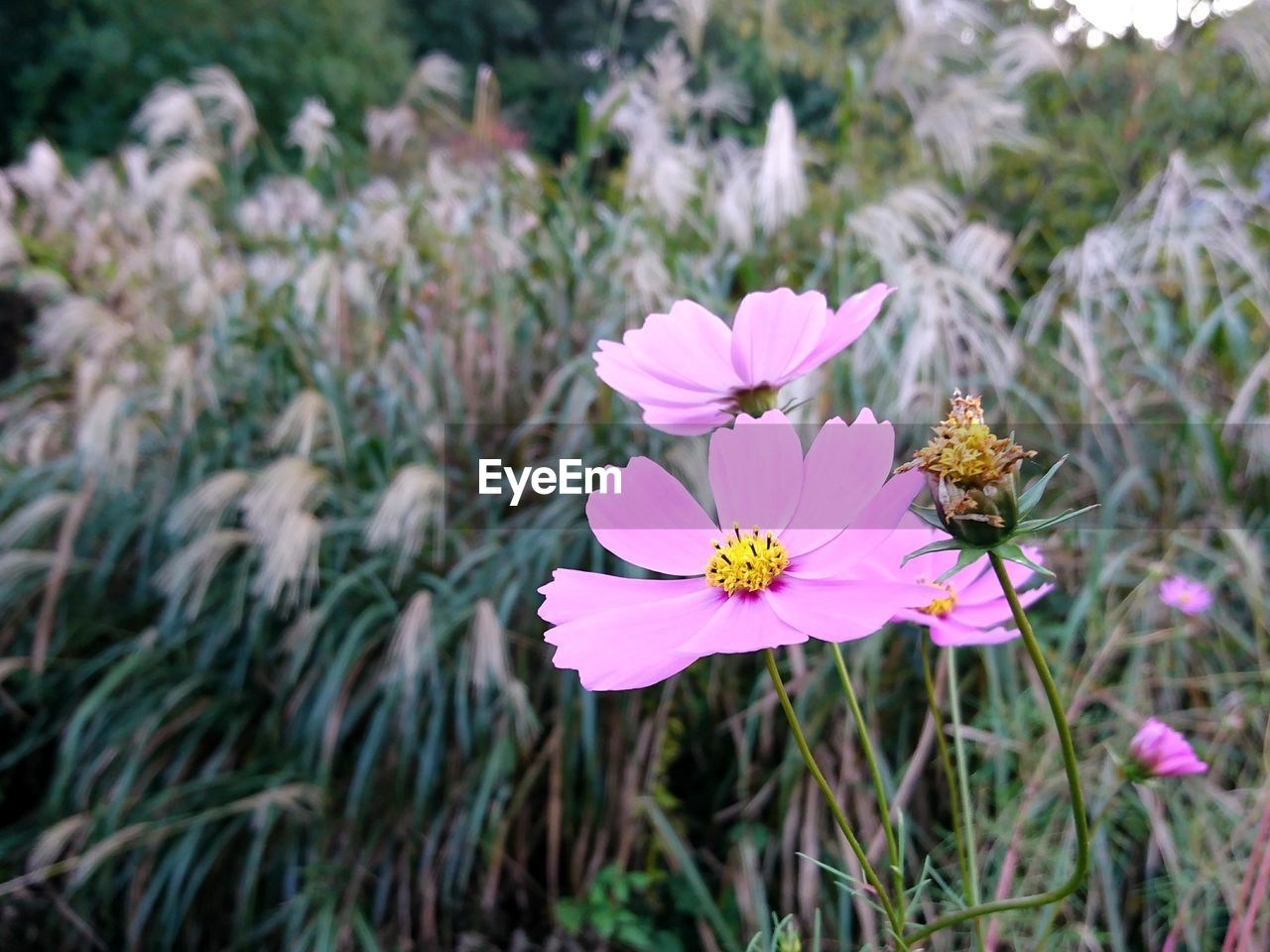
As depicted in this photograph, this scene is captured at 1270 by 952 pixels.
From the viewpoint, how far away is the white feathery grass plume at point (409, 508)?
1157mm

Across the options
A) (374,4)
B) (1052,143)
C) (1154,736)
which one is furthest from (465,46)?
(1154,736)

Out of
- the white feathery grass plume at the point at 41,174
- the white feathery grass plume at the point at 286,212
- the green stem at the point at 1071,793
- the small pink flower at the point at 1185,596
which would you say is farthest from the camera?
the white feathery grass plume at the point at 41,174

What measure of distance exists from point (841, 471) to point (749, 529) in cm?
4

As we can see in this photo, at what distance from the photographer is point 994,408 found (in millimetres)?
1420

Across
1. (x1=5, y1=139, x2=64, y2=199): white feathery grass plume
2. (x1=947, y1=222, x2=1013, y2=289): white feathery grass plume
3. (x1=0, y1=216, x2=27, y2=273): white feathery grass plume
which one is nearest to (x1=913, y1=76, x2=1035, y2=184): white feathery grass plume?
(x1=947, y1=222, x2=1013, y2=289): white feathery grass plume

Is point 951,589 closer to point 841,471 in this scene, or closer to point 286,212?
point 841,471

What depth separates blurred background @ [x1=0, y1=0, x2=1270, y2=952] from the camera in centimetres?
111

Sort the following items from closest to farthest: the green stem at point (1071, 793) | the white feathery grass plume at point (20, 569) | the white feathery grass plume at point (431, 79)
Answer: the green stem at point (1071, 793), the white feathery grass plume at point (20, 569), the white feathery grass plume at point (431, 79)

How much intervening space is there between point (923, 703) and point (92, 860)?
1057mm

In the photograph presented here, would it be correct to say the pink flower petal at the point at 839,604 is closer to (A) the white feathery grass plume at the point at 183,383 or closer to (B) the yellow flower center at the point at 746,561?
(B) the yellow flower center at the point at 746,561

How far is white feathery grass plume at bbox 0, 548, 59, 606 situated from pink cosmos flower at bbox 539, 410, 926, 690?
149cm

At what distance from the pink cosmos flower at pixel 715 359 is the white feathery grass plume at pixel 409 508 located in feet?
2.71

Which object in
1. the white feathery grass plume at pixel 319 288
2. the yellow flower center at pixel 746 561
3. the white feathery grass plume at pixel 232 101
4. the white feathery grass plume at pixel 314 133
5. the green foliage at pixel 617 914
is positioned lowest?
the green foliage at pixel 617 914

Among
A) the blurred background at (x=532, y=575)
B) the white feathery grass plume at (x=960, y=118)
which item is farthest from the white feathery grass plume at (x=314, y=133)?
the white feathery grass plume at (x=960, y=118)
